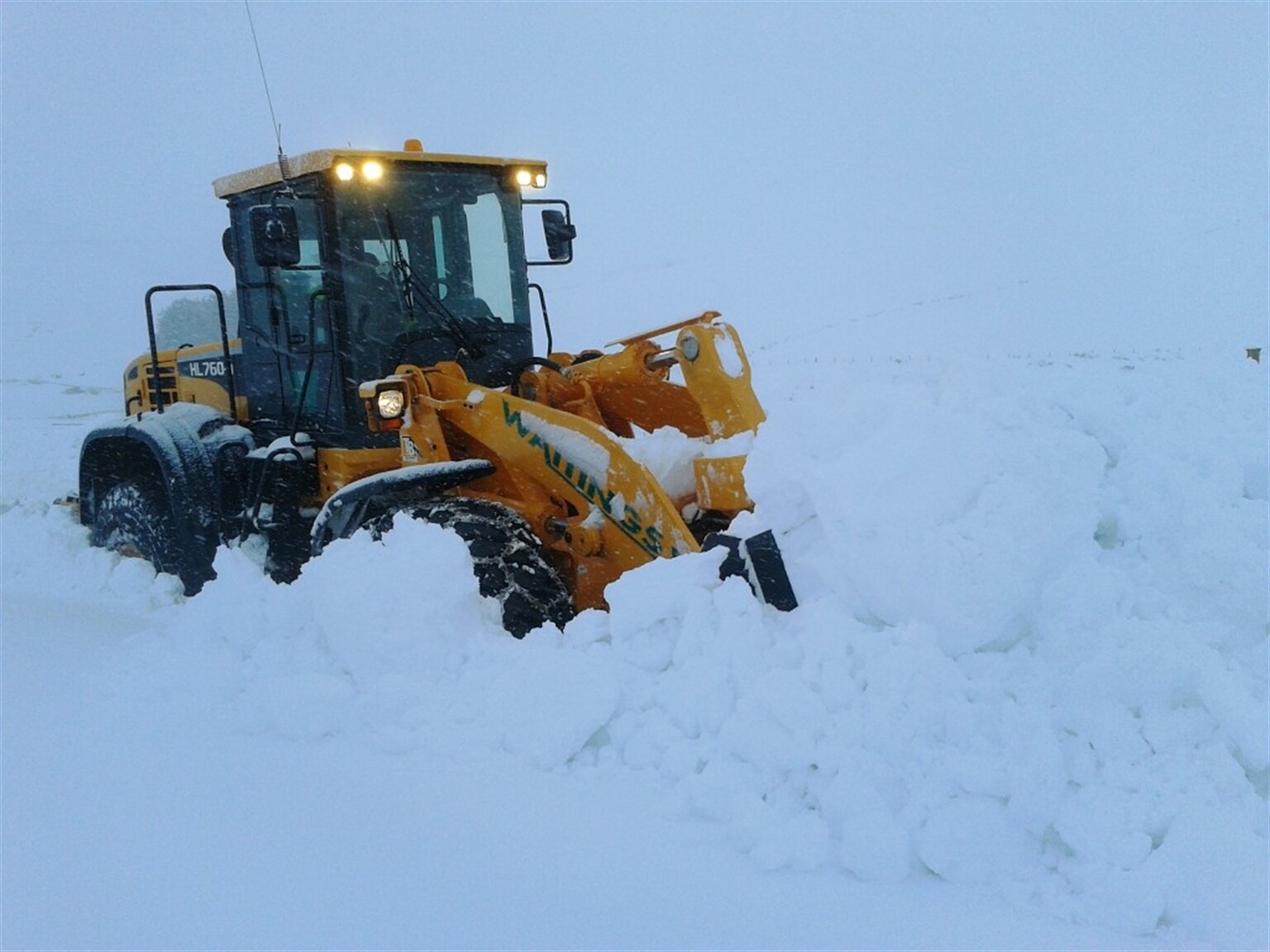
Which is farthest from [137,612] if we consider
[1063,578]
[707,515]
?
[1063,578]

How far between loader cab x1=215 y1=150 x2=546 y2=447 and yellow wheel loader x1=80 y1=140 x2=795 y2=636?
0.01 meters

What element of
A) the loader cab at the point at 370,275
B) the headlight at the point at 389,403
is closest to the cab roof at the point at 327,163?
the loader cab at the point at 370,275

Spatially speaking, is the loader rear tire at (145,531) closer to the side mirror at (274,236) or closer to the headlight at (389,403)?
the headlight at (389,403)

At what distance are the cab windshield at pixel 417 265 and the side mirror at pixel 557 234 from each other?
0.32m

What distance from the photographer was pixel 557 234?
600 centimetres

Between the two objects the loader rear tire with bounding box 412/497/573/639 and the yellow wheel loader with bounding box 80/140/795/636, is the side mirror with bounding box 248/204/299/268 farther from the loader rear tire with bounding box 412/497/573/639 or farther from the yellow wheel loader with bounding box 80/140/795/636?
the loader rear tire with bounding box 412/497/573/639

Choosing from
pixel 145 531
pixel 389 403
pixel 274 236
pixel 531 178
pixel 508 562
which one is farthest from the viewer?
pixel 145 531

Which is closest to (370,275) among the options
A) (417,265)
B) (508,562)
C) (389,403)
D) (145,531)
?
(417,265)

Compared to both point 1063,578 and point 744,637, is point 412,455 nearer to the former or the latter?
point 744,637

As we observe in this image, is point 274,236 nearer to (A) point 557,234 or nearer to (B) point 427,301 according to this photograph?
(B) point 427,301

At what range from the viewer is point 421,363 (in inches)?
217

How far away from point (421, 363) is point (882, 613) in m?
3.27

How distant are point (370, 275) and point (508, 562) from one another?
1.91 meters

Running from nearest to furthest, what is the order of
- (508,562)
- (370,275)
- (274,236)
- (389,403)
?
1. (508,562)
2. (274,236)
3. (389,403)
4. (370,275)
